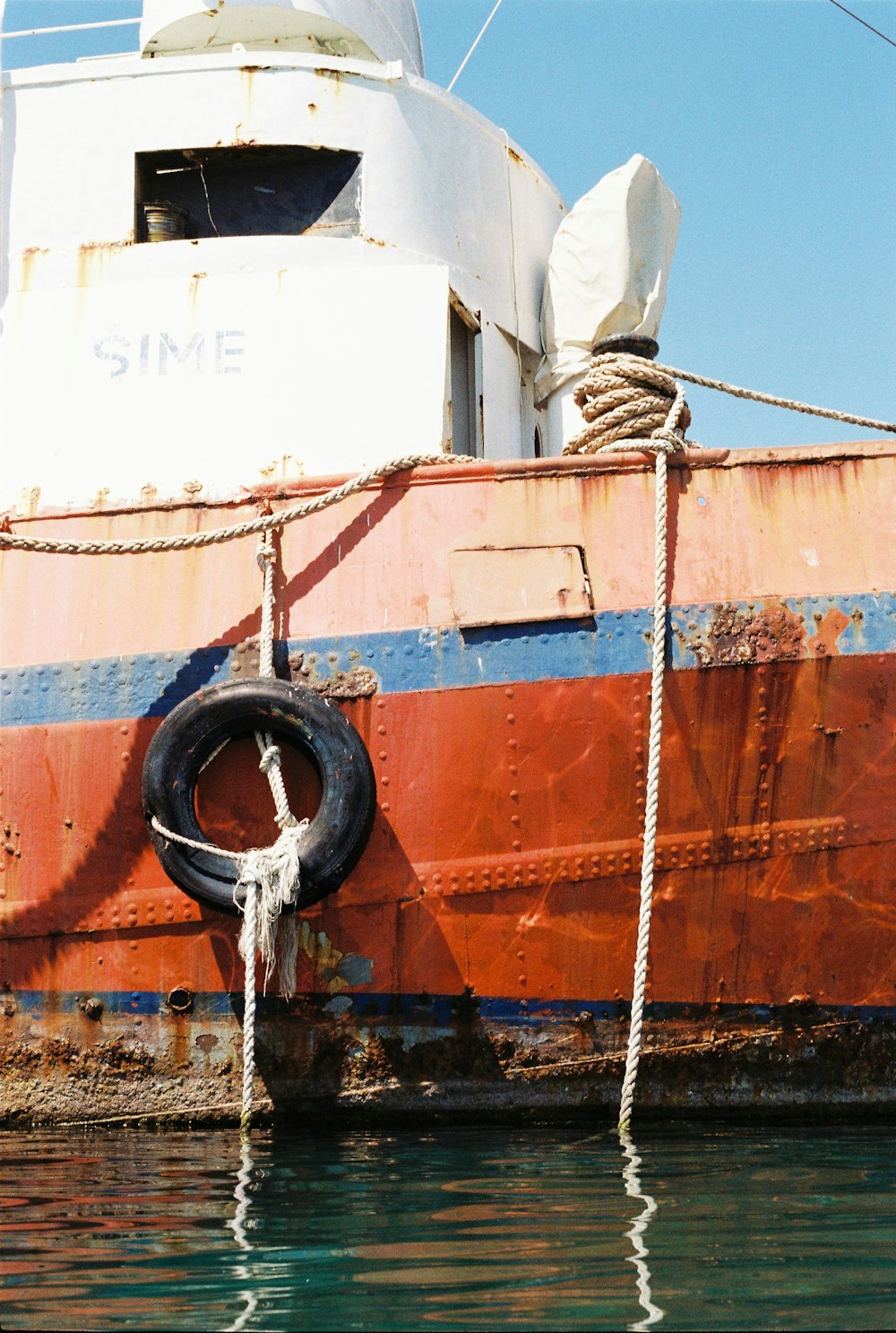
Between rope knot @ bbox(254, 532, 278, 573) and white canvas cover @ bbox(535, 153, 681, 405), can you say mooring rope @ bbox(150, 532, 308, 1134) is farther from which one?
white canvas cover @ bbox(535, 153, 681, 405)

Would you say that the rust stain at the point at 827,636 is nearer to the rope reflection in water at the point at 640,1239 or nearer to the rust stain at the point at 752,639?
the rust stain at the point at 752,639

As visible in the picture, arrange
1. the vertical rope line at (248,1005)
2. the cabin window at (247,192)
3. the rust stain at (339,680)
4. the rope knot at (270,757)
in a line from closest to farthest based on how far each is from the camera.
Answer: the vertical rope line at (248,1005) < the rope knot at (270,757) < the rust stain at (339,680) < the cabin window at (247,192)

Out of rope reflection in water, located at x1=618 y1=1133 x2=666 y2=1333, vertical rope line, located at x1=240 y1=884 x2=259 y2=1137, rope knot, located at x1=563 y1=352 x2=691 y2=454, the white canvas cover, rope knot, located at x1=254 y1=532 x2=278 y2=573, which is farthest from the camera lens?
the white canvas cover

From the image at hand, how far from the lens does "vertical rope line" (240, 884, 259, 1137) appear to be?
557 centimetres

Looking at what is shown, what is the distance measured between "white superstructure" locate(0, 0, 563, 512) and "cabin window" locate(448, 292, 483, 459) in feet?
0.04

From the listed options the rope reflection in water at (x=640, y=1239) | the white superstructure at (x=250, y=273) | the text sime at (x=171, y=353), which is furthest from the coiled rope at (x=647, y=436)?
the text sime at (x=171, y=353)

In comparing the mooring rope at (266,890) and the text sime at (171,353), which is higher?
the text sime at (171,353)

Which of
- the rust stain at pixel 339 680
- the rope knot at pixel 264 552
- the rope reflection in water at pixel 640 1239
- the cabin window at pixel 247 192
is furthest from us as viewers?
the cabin window at pixel 247 192

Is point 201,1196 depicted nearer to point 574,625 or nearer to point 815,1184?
point 815,1184

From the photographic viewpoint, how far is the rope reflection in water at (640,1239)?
10.1 feet

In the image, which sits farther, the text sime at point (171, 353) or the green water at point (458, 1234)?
the text sime at point (171, 353)

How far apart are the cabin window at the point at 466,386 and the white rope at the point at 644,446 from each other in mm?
1255

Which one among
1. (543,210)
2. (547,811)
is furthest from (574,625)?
(543,210)

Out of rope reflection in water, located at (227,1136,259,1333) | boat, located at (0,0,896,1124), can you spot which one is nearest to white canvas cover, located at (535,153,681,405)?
boat, located at (0,0,896,1124)
